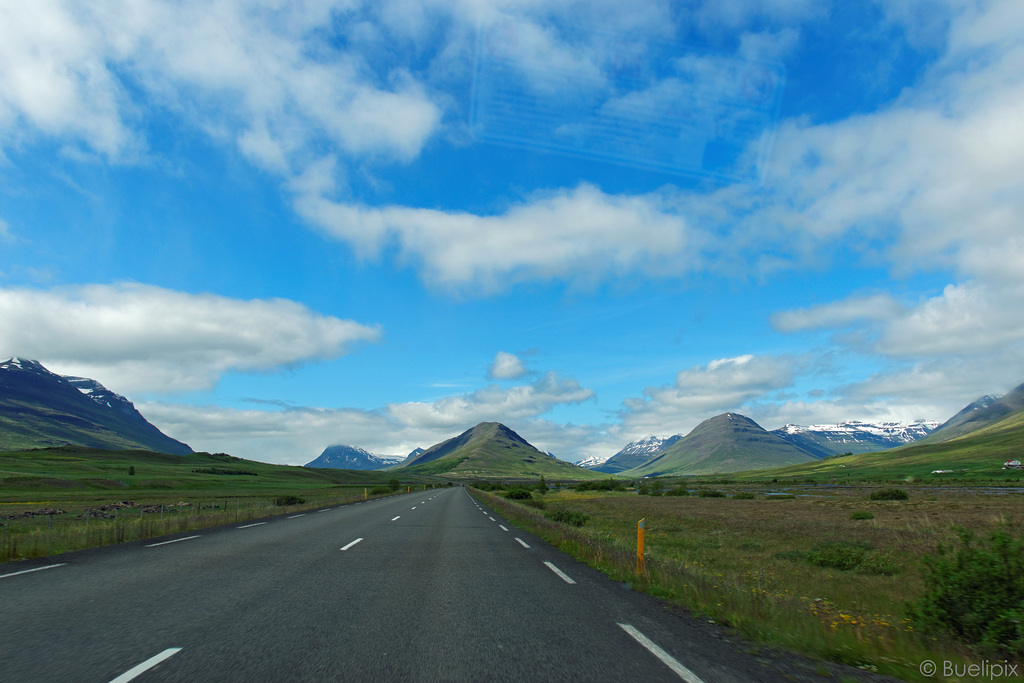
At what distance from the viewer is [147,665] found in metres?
5.12

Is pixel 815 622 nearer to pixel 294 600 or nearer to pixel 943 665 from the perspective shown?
pixel 943 665

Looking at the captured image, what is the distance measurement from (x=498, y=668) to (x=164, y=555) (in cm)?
1119

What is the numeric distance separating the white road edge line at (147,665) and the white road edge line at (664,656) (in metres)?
5.10

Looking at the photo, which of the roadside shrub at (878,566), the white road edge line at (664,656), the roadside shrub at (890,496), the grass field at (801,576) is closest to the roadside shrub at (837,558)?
the grass field at (801,576)

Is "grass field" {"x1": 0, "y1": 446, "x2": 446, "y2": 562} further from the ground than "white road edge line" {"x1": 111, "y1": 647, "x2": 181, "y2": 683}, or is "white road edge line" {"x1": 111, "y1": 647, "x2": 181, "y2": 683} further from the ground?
"white road edge line" {"x1": 111, "y1": 647, "x2": 181, "y2": 683}

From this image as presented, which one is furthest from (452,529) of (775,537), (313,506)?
(313,506)

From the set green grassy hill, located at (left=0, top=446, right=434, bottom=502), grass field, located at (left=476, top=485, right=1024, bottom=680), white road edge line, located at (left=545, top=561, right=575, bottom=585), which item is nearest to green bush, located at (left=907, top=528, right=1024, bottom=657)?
grass field, located at (left=476, top=485, right=1024, bottom=680)

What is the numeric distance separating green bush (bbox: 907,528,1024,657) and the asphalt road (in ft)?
9.87

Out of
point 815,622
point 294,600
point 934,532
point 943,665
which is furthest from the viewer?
point 934,532

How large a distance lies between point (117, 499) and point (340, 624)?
7116 centimetres

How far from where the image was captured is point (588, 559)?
13.1 meters

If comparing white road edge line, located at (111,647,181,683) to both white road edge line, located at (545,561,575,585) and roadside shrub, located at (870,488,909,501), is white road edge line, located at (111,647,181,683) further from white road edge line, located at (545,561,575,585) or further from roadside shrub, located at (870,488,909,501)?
roadside shrub, located at (870,488,909,501)

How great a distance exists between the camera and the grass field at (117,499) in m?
15.8

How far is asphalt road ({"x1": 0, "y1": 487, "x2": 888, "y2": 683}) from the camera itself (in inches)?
204
